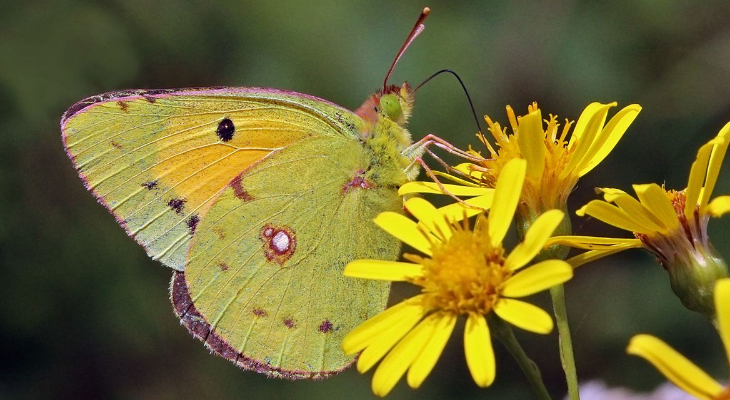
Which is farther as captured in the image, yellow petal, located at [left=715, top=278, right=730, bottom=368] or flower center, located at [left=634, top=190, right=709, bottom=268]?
flower center, located at [left=634, top=190, right=709, bottom=268]

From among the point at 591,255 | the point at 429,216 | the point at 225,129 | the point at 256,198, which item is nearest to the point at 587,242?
the point at 591,255

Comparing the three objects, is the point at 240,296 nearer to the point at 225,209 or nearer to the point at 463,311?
the point at 225,209

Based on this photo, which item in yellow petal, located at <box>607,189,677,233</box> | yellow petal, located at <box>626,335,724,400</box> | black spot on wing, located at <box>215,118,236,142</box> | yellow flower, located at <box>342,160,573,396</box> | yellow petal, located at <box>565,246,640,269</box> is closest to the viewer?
yellow petal, located at <box>626,335,724,400</box>

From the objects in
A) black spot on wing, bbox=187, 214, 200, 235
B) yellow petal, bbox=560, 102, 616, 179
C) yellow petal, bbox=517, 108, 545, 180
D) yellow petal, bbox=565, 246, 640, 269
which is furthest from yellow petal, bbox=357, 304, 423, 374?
black spot on wing, bbox=187, 214, 200, 235

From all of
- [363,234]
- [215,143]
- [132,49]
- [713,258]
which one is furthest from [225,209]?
[132,49]

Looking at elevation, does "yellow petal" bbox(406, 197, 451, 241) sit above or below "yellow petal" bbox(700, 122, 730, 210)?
below

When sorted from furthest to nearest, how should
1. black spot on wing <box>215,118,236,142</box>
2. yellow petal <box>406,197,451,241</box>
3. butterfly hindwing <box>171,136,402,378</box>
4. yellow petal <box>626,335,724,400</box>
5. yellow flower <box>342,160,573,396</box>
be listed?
1. black spot on wing <box>215,118,236,142</box>
2. butterfly hindwing <box>171,136,402,378</box>
3. yellow petal <box>406,197,451,241</box>
4. yellow flower <box>342,160,573,396</box>
5. yellow petal <box>626,335,724,400</box>

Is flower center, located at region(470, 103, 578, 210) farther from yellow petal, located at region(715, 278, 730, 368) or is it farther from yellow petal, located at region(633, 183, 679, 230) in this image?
yellow petal, located at region(715, 278, 730, 368)
